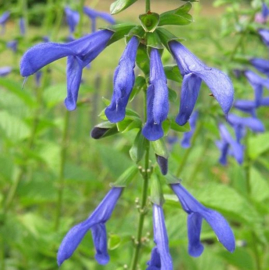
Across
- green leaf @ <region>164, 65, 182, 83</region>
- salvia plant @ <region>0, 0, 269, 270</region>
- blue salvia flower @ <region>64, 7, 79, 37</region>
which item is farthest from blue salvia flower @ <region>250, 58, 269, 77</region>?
green leaf @ <region>164, 65, 182, 83</region>

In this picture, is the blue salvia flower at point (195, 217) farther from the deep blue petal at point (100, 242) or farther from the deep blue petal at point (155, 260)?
the deep blue petal at point (100, 242)

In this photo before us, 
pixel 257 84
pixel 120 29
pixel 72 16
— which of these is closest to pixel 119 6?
pixel 120 29

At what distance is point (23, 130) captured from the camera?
2760mm

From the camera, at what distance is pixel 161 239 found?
1.28m

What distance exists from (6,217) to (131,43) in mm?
1559

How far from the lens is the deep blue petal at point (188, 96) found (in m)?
1.12

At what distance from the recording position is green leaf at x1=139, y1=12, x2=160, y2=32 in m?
1.23

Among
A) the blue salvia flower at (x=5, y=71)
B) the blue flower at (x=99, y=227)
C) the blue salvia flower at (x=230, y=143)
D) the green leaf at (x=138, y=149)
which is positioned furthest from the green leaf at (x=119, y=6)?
the blue salvia flower at (x=5, y=71)

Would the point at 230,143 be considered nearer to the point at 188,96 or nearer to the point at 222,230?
the point at 222,230

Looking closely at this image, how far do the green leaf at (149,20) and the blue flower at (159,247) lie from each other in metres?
0.43

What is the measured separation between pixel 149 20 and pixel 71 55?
7.6 inches

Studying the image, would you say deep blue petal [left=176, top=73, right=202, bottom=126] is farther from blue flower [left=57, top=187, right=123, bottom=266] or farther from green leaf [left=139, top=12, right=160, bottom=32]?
blue flower [left=57, top=187, right=123, bottom=266]

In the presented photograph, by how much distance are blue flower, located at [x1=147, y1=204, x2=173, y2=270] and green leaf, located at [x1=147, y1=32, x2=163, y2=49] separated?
1.29ft

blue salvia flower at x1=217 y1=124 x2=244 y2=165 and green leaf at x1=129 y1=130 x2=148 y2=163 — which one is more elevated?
green leaf at x1=129 y1=130 x2=148 y2=163
